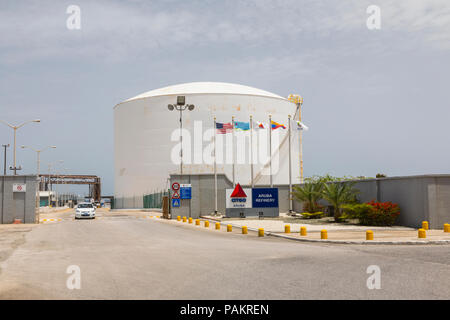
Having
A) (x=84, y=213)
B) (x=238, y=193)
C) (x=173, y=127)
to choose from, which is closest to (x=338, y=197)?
(x=238, y=193)

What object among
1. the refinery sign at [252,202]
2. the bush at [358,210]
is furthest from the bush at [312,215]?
the bush at [358,210]

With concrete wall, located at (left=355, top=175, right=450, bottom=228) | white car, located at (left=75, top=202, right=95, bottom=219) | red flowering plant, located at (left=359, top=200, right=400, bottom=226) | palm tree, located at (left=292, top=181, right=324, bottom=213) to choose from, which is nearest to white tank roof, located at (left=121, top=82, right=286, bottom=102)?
white car, located at (left=75, top=202, right=95, bottom=219)

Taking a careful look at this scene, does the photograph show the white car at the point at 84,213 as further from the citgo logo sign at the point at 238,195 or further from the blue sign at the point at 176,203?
the citgo logo sign at the point at 238,195

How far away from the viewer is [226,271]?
1090cm

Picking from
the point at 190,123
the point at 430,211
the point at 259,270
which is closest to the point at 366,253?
the point at 259,270

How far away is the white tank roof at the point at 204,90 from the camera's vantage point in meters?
79.4

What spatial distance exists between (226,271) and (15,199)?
2572cm

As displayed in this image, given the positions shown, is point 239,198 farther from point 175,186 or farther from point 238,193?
point 175,186

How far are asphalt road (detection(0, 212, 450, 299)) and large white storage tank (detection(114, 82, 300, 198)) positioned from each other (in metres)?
59.0

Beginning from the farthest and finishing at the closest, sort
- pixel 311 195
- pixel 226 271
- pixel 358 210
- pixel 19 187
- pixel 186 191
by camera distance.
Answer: pixel 186 191, pixel 311 195, pixel 19 187, pixel 358 210, pixel 226 271

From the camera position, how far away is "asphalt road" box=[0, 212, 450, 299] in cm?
845

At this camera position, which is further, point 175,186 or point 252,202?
point 175,186

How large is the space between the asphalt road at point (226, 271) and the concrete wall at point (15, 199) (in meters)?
16.8
